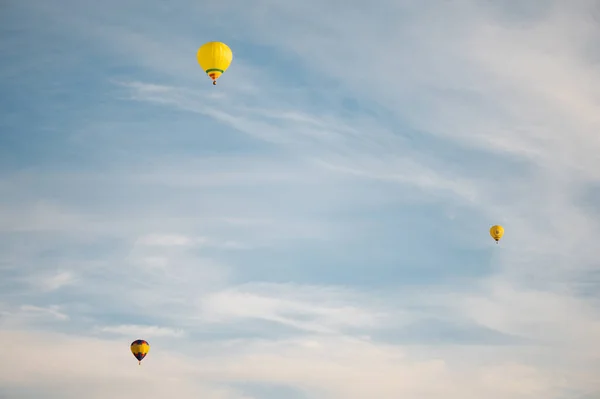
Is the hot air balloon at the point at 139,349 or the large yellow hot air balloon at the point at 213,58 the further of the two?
the hot air balloon at the point at 139,349

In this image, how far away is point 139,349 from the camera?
170250 millimetres

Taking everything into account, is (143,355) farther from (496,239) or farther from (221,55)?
(496,239)

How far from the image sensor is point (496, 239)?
18638cm

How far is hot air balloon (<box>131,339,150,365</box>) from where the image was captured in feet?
558

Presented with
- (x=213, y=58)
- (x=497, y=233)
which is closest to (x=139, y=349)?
(x=213, y=58)

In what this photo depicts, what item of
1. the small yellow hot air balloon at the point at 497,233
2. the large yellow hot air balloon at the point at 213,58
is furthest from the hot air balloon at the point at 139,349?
the small yellow hot air balloon at the point at 497,233

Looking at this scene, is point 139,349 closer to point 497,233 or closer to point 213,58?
point 213,58

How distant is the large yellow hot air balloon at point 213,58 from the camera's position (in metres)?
146

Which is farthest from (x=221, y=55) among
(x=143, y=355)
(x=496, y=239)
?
(x=496, y=239)

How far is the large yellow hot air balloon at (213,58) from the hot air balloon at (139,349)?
179 feet

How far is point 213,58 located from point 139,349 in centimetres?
5827

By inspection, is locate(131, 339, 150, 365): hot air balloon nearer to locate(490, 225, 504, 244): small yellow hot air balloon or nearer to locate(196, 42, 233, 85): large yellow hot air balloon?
locate(196, 42, 233, 85): large yellow hot air balloon

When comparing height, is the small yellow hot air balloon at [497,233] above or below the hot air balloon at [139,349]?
above

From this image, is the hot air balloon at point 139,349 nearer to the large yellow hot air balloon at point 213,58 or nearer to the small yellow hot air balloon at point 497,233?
the large yellow hot air balloon at point 213,58
